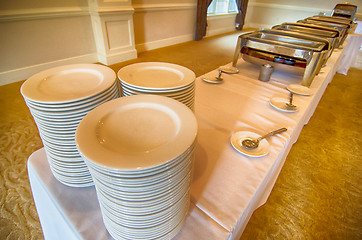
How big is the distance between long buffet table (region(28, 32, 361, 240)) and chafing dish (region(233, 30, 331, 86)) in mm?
213

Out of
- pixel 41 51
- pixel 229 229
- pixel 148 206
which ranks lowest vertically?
pixel 41 51

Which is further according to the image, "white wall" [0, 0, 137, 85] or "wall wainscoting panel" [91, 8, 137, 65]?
"wall wainscoting panel" [91, 8, 137, 65]

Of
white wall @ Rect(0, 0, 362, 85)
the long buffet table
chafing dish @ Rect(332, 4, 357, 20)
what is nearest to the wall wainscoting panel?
white wall @ Rect(0, 0, 362, 85)

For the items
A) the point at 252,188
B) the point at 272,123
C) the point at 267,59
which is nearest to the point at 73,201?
the point at 252,188

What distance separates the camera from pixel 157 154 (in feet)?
0.73

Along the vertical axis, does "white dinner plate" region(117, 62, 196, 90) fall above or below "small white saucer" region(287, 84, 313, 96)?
above

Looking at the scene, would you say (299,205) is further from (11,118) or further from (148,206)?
(11,118)

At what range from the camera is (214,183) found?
41 centimetres

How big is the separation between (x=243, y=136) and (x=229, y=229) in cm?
25

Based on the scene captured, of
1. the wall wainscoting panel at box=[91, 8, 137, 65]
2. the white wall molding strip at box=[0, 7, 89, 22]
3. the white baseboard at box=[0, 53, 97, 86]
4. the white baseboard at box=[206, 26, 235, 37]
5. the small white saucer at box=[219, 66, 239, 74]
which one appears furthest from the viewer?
the white baseboard at box=[206, 26, 235, 37]

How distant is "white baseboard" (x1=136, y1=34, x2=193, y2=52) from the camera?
2.83 meters

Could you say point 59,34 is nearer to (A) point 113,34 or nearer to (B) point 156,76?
(A) point 113,34

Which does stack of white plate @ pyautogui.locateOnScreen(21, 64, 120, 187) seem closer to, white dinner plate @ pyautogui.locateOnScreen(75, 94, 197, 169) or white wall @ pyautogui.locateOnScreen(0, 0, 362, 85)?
white dinner plate @ pyautogui.locateOnScreen(75, 94, 197, 169)

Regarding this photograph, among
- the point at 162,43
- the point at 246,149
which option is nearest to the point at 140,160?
the point at 246,149
